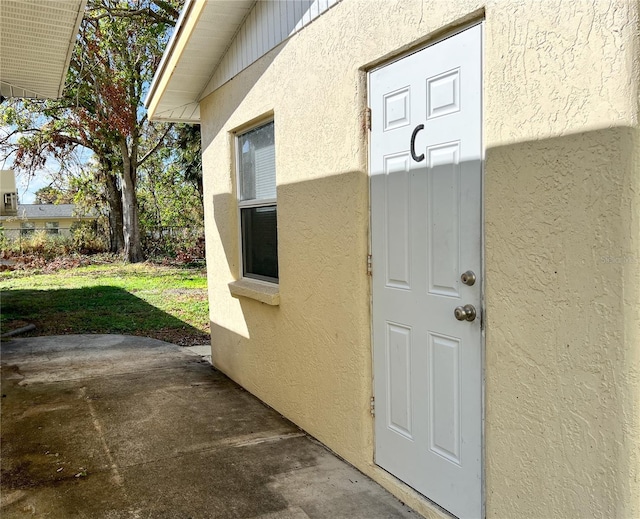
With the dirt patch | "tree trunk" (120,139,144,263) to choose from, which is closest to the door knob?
the dirt patch

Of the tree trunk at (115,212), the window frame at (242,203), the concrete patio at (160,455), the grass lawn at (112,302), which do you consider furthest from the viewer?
the tree trunk at (115,212)

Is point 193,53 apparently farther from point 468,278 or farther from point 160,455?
point 468,278

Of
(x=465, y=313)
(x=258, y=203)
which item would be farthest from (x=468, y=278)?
(x=258, y=203)

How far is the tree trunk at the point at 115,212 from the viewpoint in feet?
67.6

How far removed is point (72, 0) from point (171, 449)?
3.82 metres

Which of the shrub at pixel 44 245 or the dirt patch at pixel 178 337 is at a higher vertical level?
the shrub at pixel 44 245

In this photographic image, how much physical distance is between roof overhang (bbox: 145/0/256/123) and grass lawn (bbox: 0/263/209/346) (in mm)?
3639

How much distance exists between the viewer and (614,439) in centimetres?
196

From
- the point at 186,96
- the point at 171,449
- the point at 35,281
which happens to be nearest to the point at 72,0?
the point at 186,96

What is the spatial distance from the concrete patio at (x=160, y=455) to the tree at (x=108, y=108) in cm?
1110

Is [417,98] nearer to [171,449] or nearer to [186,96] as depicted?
[171,449]

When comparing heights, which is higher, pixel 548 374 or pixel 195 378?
pixel 548 374

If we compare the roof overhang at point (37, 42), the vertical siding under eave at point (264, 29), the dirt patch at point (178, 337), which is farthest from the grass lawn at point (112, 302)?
the vertical siding under eave at point (264, 29)

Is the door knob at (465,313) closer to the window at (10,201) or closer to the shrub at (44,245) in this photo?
the window at (10,201)
